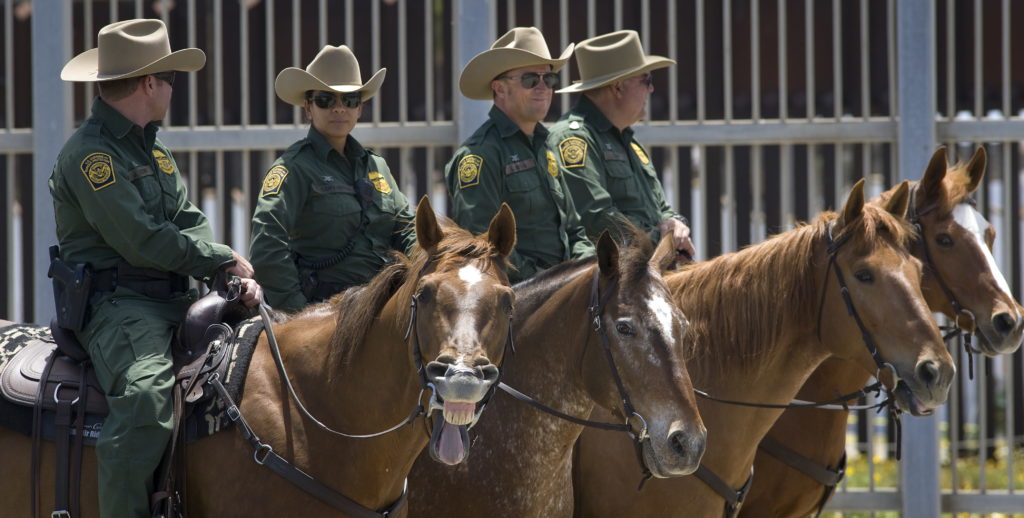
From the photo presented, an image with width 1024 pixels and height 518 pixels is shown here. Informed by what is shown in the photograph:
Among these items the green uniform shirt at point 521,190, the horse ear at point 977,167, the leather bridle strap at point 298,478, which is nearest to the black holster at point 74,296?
the leather bridle strap at point 298,478

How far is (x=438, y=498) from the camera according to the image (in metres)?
4.36

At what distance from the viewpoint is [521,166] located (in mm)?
5211

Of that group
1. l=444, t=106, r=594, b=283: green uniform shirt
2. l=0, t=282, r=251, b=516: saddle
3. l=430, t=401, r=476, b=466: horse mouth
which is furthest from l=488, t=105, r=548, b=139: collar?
l=430, t=401, r=476, b=466: horse mouth

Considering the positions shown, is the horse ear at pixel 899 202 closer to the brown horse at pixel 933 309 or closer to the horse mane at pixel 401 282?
the brown horse at pixel 933 309

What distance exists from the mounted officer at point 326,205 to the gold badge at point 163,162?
18.4 inches

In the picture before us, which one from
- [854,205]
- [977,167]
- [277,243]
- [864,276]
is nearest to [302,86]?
[277,243]

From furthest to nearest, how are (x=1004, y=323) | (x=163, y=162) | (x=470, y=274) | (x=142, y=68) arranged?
(x=1004, y=323)
(x=163, y=162)
(x=142, y=68)
(x=470, y=274)

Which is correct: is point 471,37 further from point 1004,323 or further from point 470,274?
point 470,274

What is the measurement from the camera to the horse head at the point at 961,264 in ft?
17.0

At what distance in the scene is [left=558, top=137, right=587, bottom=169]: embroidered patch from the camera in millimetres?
5434

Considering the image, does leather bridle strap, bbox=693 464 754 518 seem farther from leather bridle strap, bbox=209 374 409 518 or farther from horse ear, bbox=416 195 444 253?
horse ear, bbox=416 195 444 253

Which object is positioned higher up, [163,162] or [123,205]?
[163,162]

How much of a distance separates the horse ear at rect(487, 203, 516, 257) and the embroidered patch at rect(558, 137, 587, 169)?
1.64m

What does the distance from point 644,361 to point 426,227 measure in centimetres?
80
